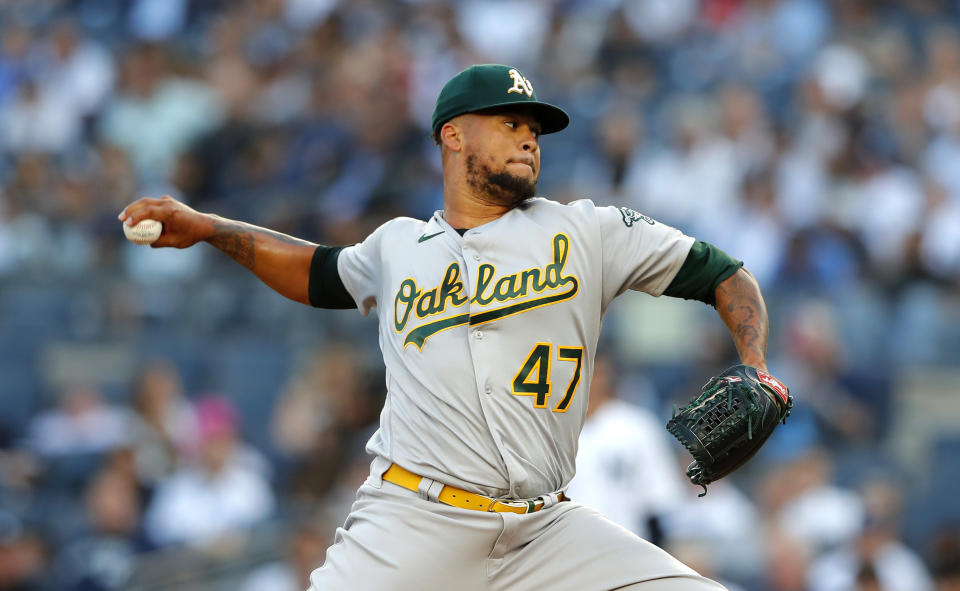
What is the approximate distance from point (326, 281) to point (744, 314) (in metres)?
1.24

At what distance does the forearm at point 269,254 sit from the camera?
13.2ft

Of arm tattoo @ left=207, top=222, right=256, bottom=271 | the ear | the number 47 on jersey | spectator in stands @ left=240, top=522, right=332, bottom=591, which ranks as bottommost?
spectator in stands @ left=240, top=522, right=332, bottom=591

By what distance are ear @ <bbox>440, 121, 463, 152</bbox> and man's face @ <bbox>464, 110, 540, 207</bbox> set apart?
0.02 metres

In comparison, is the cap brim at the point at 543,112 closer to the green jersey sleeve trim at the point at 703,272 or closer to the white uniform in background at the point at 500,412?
the white uniform in background at the point at 500,412

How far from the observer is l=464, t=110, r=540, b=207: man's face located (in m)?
3.73

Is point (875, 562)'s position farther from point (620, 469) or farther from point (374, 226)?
point (374, 226)

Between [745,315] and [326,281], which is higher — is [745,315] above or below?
below

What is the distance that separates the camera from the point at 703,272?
11.8 feet

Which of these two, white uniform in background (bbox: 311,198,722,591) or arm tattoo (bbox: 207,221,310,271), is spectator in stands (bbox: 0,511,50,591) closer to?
arm tattoo (bbox: 207,221,310,271)

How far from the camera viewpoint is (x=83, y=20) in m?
13.2

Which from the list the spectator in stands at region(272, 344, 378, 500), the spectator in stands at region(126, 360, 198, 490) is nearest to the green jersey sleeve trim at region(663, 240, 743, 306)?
the spectator in stands at region(272, 344, 378, 500)

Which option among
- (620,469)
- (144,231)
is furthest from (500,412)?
(620,469)

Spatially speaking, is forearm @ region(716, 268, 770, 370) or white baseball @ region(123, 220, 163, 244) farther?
white baseball @ region(123, 220, 163, 244)

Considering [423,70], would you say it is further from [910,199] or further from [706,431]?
[706,431]
